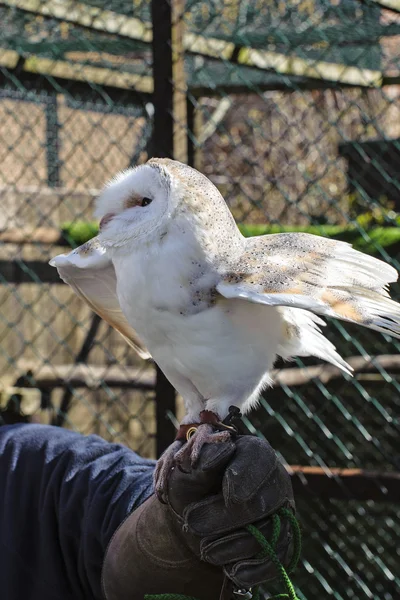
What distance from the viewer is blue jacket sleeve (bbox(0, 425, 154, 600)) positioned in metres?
1.45

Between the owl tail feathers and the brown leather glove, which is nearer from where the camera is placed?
the brown leather glove

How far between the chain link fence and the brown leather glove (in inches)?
24.3

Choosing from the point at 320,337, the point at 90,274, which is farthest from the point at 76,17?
the point at 320,337

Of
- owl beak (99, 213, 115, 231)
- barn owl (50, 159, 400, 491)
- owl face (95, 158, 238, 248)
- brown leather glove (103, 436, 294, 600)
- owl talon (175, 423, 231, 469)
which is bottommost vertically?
brown leather glove (103, 436, 294, 600)

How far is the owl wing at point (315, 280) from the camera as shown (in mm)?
1091

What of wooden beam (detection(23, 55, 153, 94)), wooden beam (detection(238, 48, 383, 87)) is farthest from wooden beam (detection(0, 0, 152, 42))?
wooden beam (detection(238, 48, 383, 87))

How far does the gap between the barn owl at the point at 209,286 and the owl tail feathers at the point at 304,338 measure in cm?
2

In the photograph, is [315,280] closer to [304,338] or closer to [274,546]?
[304,338]

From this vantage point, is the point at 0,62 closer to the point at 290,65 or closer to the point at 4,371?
the point at 290,65

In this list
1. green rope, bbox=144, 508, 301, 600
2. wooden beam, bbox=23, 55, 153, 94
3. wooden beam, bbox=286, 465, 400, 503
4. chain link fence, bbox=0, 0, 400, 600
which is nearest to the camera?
green rope, bbox=144, 508, 301, 600

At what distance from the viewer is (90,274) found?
1491mm

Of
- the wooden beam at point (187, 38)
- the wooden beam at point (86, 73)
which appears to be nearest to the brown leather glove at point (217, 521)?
the wooden beam at point (187, 38)

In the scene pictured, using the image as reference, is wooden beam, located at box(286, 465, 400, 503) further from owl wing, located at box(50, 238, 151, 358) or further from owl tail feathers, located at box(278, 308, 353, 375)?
owl wing, located at box(50, 238, 151, 358)

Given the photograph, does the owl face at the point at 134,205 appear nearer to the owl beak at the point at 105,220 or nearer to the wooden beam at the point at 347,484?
the owl beak at the point at 105,220
